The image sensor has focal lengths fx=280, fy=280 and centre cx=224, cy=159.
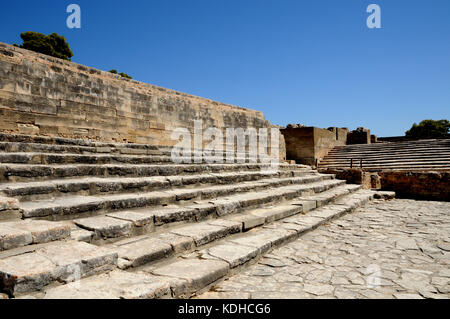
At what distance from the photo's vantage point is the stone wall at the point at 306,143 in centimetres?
1536

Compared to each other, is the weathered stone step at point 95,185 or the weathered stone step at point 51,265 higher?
the weathered stone step at point 95,185

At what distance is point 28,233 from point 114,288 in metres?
0.82

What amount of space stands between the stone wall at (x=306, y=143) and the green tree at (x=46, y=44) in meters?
18.4

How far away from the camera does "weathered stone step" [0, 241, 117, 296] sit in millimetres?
1555

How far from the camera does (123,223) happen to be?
268 centimetres

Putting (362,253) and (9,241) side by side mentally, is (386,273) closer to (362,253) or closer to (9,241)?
(362,253)

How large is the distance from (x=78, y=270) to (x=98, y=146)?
3763 mm

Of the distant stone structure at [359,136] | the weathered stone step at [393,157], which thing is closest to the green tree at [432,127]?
the distant stone structure at [359,136]

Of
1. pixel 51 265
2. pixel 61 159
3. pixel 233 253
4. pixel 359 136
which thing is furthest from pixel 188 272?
pixel 359 136

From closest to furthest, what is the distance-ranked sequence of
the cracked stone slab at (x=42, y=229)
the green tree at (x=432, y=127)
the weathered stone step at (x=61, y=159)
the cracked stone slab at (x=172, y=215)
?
the cracked stone slab at (x=42, y=229) < the cracked stone slab at (x=172, y=215) < the weathered stone step at (x=61, y=159) < the green tree at (x=432, y=127)

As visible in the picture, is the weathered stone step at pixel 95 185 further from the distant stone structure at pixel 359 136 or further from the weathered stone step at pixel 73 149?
the distant stone structure at pixel 359 136

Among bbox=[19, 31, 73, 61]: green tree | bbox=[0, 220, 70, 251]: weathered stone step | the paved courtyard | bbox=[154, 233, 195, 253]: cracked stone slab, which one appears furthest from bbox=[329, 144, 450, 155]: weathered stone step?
bbox=[19, 31, 73, 61]: green tree

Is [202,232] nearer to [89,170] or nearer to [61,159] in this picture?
[89,170]

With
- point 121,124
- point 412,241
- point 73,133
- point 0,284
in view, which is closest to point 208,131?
point 121,124
